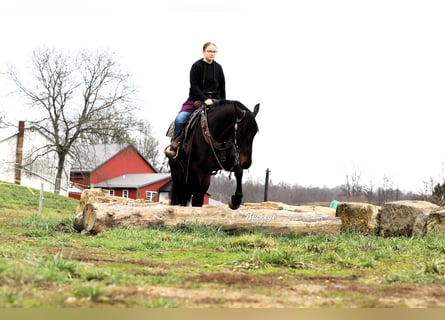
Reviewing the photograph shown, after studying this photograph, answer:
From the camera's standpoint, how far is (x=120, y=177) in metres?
63.0

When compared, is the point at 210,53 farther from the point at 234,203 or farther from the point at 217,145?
the point at 234,203

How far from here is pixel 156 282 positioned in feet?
13.6

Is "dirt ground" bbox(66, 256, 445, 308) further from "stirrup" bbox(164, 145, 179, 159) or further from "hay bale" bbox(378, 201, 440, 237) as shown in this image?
"hay bale" bbox(378, 201, 440, 237)

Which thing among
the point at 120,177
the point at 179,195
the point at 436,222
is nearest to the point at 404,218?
the point at 436,222

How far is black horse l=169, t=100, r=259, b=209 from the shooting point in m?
9.16

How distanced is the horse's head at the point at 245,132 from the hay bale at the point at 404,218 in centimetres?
343

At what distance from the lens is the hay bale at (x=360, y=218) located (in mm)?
10695

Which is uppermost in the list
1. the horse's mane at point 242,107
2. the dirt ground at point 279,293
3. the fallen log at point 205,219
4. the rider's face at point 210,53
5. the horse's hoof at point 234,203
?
the rider's face at point 210,53

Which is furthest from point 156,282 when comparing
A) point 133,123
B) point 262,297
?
point 133,123

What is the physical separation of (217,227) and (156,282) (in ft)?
16.7

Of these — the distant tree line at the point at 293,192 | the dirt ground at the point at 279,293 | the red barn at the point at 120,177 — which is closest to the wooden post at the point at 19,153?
the red barn at the point at 120,177

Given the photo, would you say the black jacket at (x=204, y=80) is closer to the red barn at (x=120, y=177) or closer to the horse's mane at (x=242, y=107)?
the horse's mane at (x=242, y=107)

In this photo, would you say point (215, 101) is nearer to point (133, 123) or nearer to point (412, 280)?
point (412, 280)

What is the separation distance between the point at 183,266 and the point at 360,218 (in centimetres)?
642
